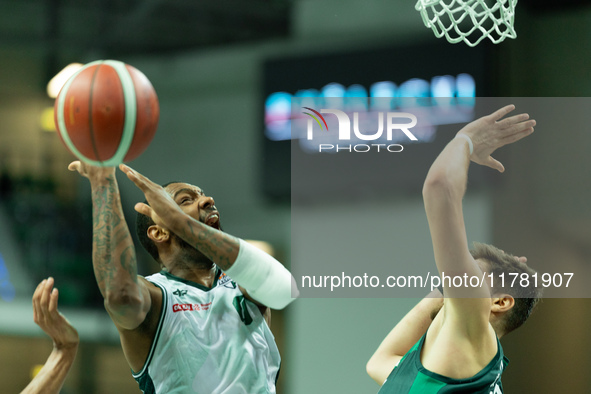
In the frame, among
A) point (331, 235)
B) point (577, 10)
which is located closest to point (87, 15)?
point (331, 235)

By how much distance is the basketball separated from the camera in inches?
104

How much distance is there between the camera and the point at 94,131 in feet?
8.72

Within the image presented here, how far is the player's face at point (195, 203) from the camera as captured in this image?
9.52 feet

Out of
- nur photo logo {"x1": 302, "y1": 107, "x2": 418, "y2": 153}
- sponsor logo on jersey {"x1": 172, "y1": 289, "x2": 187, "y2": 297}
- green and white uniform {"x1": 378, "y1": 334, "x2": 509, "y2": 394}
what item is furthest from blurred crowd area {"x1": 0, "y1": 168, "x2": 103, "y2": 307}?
green and white uniform {"x1": 378, "y1": 334, "x2": 509, "y2": 394}

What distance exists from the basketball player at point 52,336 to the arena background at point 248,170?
2120 mm

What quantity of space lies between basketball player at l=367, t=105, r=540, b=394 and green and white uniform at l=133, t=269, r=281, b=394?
0.49 m

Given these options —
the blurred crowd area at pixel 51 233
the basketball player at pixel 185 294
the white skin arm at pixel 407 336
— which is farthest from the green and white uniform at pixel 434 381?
the blurred crowd area at pixel 51 233

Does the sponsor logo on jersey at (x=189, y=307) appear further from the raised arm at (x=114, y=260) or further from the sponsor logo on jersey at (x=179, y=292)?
the raised arm at (x=114, y=260)

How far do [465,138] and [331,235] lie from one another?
2.50 metres

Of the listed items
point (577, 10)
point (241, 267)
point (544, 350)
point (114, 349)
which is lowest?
point (114, 349)

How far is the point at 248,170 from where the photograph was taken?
280 inches

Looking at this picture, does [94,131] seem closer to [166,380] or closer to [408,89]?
[166,380]

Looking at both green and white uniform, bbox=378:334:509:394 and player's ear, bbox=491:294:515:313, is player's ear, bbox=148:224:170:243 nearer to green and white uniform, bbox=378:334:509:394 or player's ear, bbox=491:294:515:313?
green and white uniform, bbox=378:334:509:394

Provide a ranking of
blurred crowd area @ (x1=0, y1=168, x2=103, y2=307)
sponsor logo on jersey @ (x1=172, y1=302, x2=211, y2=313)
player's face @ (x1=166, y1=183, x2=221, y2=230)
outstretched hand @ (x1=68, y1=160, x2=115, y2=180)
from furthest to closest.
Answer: blurred crowd area @ (x1=0, y1=168, x2=103, y2=307)
player's face @ (x1=166, y1=183, x2=221, y2=230)
sponsor logo on jersey @ (x1=172, y1=302, x2=211, y2=313)
outstretched hand @ (x1=68, y1=160, x2=115, y2=180)
